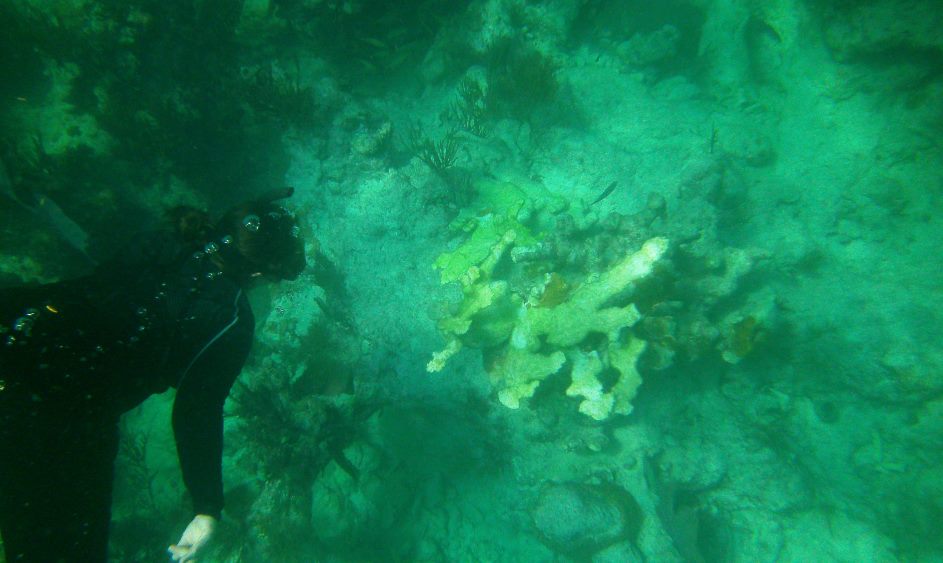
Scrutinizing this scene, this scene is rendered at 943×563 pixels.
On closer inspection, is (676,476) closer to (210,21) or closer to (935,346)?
(935,346)

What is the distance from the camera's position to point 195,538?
2545 millimetres

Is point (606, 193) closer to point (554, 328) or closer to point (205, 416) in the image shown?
point (554, 328)

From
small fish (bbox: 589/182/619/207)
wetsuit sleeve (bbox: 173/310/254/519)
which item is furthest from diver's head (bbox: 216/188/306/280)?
small fish (bbox: 589/182/619/207)

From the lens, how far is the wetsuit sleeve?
246 centimetres

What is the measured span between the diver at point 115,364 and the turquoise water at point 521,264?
83.7 inches

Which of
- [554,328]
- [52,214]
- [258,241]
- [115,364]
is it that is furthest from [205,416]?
[52,214]

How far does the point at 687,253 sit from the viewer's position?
5262 millimetres

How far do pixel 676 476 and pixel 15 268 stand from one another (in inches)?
344

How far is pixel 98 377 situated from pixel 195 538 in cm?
119

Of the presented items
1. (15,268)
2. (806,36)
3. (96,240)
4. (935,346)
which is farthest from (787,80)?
(15,268)

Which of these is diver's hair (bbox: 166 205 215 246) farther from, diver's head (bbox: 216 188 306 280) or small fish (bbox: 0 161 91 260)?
small fish (bbox: 0 161 91 260)

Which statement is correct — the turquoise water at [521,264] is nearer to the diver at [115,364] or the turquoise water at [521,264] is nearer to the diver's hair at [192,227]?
the diver at [115,364]

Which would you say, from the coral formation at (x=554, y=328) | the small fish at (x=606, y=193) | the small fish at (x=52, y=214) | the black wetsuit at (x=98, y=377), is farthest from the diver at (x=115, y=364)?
the small fish at (x=606, y=193)

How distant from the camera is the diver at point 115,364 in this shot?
81.4 inches
